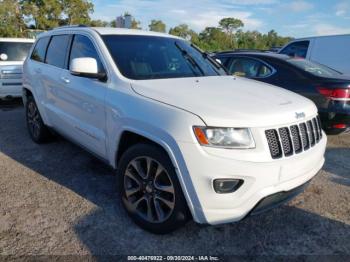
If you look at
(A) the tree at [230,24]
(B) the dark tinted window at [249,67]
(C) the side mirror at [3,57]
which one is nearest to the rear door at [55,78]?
(B) the dark tinted window at [249,67]

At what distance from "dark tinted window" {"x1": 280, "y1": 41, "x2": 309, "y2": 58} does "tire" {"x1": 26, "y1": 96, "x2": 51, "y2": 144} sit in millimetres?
7430

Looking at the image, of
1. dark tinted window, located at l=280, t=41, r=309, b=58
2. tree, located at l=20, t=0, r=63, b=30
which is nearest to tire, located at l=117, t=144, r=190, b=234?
dark tinted window, located at l=280, t=41, r=309, b=58

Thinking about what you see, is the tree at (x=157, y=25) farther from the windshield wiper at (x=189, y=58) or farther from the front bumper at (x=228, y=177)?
the front bumper at (x=228, y=177)

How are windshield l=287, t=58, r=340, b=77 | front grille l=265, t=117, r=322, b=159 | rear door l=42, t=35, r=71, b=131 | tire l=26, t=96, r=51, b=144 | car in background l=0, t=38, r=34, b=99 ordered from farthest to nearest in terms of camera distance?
car in background l=0, t=38, r=34, b=99 < windshield l=287, t=58, r=340, b=77 < tire l=26, t=96, r=51, b=144 < rear door l=42, t=35, r=71, b=131 < front grille l=265, t=117, r=322, b=159

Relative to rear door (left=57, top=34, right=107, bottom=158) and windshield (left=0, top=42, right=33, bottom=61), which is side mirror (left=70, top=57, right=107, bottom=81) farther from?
windshield (left=0, top=42, right=33, bottom=61)

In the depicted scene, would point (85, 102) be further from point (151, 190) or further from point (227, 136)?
point (227, 136)

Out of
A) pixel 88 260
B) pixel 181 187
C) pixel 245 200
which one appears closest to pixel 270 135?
pixel 245 200

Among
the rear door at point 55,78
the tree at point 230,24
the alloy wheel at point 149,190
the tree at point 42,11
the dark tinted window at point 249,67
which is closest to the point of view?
the alloy wheel at point 149,190

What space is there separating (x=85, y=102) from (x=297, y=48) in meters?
8.07

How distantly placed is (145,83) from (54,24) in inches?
1610

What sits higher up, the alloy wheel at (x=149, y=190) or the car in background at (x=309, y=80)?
the car in background at (x=309, y=80)

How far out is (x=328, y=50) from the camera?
936 cm

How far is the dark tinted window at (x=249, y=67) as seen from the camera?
602 cm

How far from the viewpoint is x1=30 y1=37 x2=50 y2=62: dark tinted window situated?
521 cm
